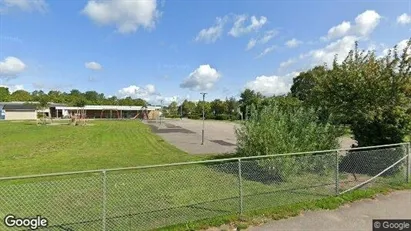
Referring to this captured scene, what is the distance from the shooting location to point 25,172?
34.5ft

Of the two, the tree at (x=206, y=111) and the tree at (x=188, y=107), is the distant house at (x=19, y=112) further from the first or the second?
the tree at (x=188, y=107)

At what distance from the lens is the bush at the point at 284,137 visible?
8289mm

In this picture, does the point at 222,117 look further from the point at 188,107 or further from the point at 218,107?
the point at 188,107

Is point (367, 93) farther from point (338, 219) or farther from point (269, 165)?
point (338, 219)

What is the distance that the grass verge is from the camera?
540 cm

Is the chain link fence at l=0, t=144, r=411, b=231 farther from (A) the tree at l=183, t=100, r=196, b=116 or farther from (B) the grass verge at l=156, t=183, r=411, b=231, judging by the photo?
(A) the tree at l=183, t=100, r=196, b=116

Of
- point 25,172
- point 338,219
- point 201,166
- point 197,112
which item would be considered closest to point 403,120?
point 338,219

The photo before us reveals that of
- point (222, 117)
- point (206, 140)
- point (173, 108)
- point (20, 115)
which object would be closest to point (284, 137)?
point (206, 140)

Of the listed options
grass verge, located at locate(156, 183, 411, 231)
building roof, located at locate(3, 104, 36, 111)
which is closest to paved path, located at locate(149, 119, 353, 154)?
grass verge, located at locate(156, 183, 411, 231)

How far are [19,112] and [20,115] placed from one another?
0.79m

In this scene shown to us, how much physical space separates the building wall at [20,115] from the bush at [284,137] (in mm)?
75011

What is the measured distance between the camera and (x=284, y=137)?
936 cm

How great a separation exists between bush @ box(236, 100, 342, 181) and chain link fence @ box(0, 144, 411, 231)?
38 mm

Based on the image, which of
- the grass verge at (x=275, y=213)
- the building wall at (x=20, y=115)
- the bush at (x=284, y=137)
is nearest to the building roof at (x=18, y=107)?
the building wall at (x=20, y=115)
